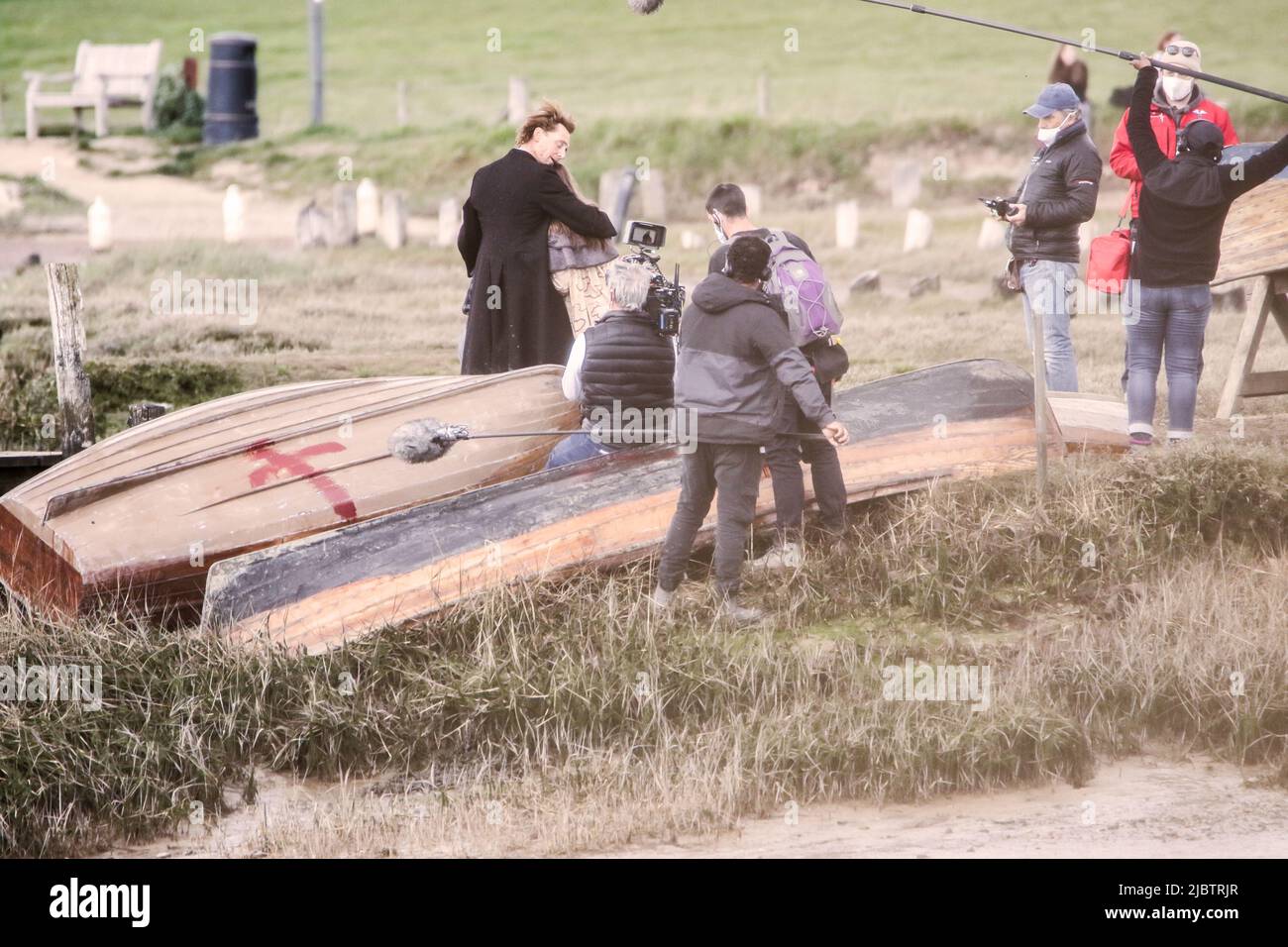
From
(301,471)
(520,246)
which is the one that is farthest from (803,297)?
(301,471)

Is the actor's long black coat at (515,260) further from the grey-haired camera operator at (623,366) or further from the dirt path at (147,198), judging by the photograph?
the dirt path at (147,198)

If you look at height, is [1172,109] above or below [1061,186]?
above

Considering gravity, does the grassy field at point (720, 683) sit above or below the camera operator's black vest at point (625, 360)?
below

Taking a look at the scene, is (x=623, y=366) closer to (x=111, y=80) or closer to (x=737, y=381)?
(x=737, y=381)

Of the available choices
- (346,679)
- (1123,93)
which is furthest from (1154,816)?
(1123,93)

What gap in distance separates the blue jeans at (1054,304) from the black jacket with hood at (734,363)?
6.90ft

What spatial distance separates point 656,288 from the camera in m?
7.45

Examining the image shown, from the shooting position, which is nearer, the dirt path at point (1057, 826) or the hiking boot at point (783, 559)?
the dirt path at point (1057, 826)

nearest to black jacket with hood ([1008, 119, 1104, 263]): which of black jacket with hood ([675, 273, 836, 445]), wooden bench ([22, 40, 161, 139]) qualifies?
black jacket with hood ([675, 273, 836, 445])

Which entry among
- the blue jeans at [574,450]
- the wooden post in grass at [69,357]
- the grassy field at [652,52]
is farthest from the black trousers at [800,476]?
the grassy field at [652,52]

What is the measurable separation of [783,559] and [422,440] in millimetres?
1715

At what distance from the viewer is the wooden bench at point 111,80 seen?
88.8ft

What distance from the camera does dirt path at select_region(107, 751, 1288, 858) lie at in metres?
5.76

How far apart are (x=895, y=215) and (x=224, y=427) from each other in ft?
40.5
